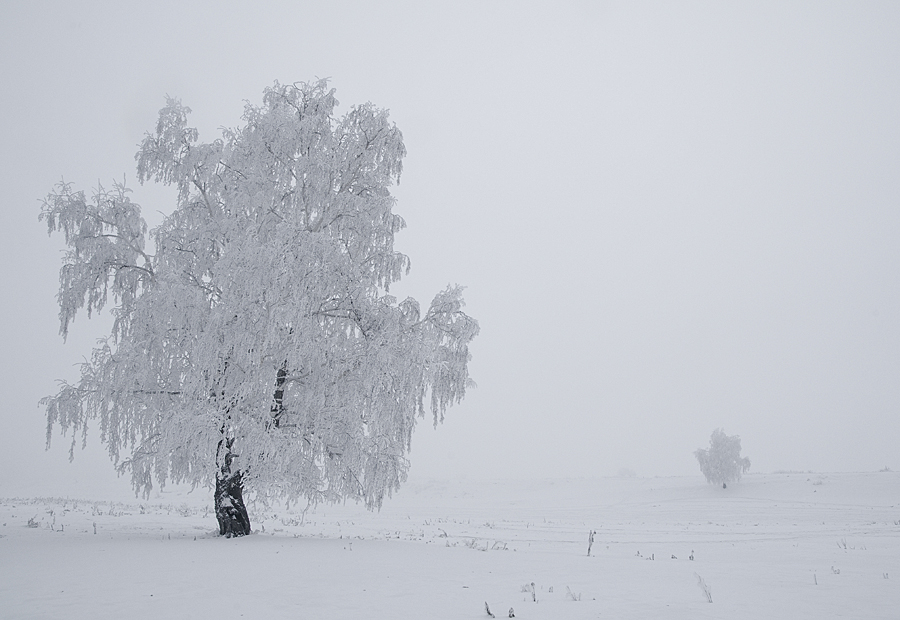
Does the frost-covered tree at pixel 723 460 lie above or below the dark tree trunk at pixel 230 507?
below

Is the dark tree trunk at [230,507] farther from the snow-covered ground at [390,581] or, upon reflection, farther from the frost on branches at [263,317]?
the snow-covered ground at [390,581]

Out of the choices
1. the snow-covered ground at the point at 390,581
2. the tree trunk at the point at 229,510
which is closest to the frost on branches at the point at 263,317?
the tree trunk at the point at 229,510

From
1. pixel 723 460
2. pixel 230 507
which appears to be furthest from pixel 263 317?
pixel 723 460

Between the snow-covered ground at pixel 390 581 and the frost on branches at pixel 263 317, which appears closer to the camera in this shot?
the snow-covered ground at pixel 390 581

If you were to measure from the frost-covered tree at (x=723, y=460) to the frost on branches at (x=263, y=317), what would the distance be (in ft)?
167

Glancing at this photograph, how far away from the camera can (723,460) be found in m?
54.7

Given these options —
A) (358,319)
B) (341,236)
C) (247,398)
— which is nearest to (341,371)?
(358,319)

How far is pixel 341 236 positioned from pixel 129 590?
902 centimetres

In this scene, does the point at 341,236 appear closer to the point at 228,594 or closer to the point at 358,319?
the point at 358,319

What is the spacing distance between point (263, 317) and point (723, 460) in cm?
5531

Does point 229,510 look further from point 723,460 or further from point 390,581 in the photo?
point 723,460

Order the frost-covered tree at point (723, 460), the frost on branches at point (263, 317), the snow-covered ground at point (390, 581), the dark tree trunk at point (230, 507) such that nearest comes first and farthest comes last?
the snow-covered ground at point (390, 581), the frost on branches at point (263, 317), the dark tree trunk at point (230, 507), the frost-covered tree at point (723, 460)

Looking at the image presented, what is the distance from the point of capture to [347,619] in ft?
18.4

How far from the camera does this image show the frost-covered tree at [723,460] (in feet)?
179
